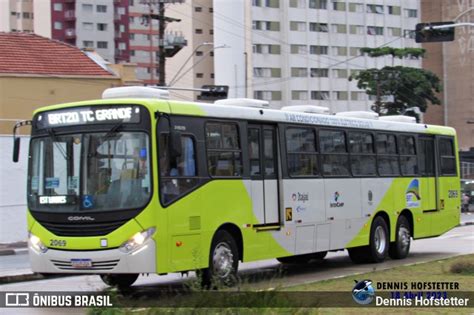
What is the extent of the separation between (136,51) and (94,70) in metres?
72.6

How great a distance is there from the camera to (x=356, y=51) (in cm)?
9538

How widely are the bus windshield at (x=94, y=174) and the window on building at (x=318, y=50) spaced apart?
81.5 m

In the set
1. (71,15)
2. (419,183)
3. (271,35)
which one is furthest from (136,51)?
(419,183)

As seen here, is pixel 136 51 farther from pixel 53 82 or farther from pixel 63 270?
pixel 63 270

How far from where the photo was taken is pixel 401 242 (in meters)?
20.0

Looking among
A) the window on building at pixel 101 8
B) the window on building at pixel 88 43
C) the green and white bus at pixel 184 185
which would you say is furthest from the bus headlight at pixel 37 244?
the window on building at pixel 101 8

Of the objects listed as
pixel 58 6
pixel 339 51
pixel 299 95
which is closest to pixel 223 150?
pixel 299 95

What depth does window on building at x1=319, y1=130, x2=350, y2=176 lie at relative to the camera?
17078mm

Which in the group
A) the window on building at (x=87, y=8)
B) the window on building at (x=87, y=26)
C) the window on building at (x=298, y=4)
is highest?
the window on building at (x=87, y=8)

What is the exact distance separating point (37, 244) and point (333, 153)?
7223mm

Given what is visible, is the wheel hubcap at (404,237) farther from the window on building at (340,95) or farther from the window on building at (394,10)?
the window on building at (394,10)

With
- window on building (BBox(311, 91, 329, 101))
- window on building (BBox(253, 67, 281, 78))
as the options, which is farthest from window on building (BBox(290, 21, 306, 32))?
window on building (BBox(311, 91, 329, 101))

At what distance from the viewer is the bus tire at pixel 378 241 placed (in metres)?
18.7

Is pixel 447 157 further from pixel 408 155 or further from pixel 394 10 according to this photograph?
pixel 394 10
